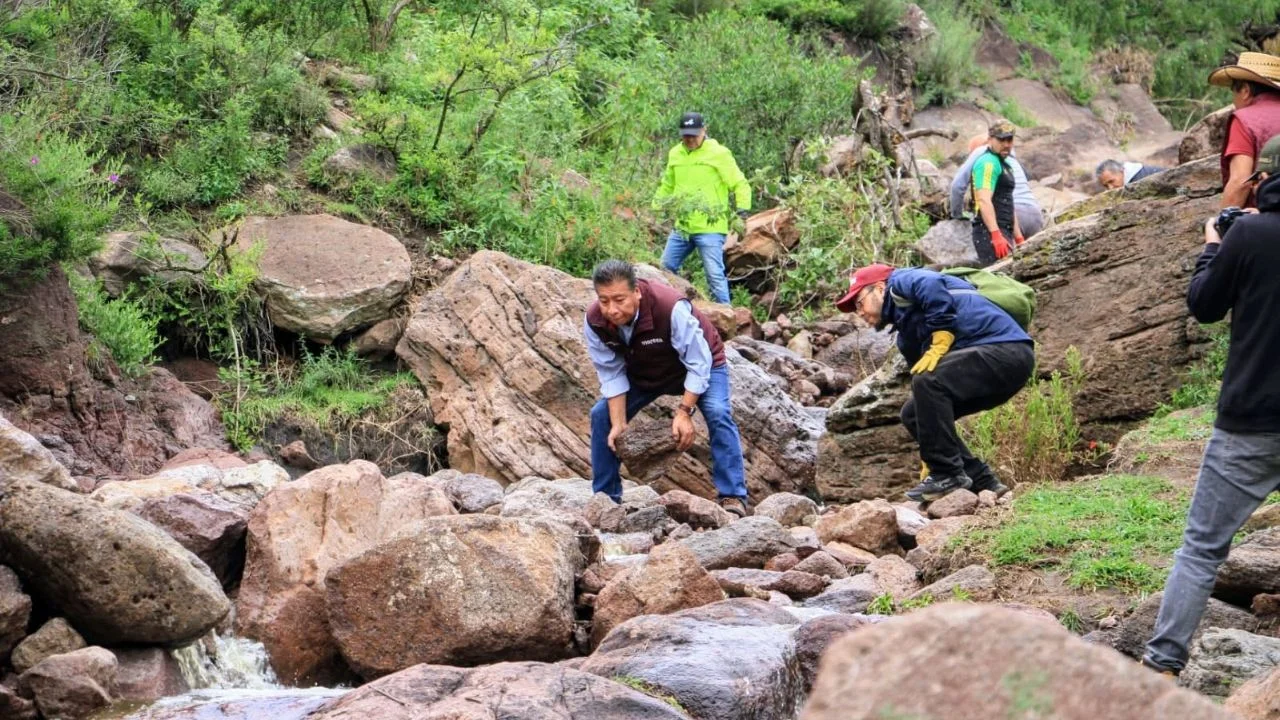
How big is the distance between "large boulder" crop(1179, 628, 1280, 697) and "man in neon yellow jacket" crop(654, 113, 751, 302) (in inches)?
399

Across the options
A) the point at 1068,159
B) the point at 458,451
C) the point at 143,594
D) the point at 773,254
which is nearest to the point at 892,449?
the point at 458,451

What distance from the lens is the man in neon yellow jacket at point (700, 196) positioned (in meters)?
14.5

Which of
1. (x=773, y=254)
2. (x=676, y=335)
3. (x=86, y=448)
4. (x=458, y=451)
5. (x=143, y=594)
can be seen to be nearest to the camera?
(x=143, y=594)

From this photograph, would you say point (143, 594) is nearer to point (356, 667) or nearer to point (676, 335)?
point (356, 667)

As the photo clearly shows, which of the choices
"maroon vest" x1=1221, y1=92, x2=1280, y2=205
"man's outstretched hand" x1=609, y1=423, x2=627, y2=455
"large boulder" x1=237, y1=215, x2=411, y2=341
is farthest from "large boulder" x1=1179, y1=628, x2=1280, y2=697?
"large boulder" x1=237, y1=215, x2=411, y2=341

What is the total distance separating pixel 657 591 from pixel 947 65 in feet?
68.7

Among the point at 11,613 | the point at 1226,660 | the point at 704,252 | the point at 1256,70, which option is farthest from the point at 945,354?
the point at 704,252

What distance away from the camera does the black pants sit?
8.42 metres

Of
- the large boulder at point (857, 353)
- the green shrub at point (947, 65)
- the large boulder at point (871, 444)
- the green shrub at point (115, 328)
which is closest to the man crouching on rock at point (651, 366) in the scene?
the large boulder at point (871, 444)

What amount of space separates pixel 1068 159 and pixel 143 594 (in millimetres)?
20496

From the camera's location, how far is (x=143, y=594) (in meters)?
5.82

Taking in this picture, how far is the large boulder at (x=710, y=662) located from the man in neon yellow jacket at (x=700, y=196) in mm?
9523

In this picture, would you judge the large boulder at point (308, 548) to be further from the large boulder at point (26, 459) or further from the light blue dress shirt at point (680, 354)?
the light blue dress shirt at point (680, 354)

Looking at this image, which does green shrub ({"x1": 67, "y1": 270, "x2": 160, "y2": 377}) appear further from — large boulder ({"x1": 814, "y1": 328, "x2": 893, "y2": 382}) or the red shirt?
the red shirt
